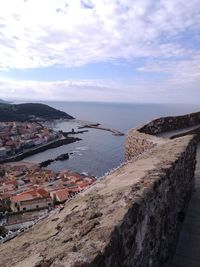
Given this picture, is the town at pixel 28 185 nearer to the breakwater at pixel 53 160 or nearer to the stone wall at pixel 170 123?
the breakwater at pixel 53 160

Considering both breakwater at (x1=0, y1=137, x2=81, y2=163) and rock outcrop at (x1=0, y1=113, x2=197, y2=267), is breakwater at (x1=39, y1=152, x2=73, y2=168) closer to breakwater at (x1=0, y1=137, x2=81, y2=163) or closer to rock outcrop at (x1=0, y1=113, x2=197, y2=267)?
breakwater at (x1=0, y1=137, x2=81, y2=163)

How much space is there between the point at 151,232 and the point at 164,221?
50 cm

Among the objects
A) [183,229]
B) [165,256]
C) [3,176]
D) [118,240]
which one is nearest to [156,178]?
[165,256]

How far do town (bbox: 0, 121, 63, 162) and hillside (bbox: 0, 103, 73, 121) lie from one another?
1560cm

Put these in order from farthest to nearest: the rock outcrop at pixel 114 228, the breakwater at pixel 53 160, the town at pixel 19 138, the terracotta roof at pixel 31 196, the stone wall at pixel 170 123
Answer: the town at pixel 19 138, the breakwater at pixel 53 160, the terracotta roof at pixel 31 196, the stone wall at pixel 170 123, the rock outcrop at pixel 114 228

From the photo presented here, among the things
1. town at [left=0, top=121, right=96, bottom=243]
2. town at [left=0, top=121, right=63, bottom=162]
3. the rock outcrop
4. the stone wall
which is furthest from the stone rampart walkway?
town at [left=0, top=121, right=63, bottom=162]

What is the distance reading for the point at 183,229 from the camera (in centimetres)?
396

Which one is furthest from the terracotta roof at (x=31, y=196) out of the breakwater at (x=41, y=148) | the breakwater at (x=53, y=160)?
the breakwater at (x=41, y=148)

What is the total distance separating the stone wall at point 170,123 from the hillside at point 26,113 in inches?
3768

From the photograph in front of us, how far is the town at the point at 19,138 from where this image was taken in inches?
2522

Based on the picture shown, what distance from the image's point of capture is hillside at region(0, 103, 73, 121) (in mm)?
105875

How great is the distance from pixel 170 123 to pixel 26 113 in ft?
366

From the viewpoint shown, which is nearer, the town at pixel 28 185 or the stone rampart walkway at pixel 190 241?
the stone rampart walkway at pixel 190 241

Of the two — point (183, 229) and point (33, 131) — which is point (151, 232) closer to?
point (183, 229)
